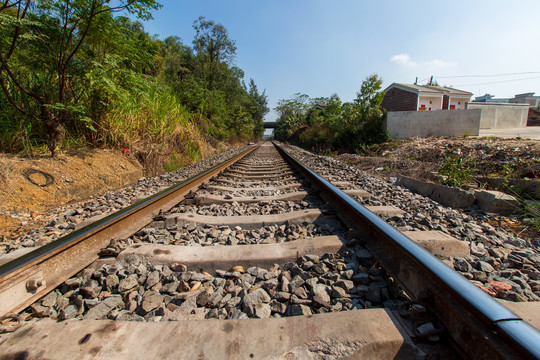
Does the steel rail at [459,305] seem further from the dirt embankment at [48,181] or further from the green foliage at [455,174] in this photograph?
the dirt embankment at [48,181]

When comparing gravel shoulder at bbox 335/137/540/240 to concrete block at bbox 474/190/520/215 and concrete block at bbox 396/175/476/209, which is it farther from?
concrete block at bbox 396/175/476/209

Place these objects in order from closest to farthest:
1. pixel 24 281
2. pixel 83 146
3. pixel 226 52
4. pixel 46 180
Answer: pixel 24 281 < pixel 46 180 < pixel 83 146 < pixel 226 52

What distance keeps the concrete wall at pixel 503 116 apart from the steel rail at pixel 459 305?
1004 inches

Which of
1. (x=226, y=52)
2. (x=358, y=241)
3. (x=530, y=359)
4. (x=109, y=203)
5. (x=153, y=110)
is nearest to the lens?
(x=530, y=359)

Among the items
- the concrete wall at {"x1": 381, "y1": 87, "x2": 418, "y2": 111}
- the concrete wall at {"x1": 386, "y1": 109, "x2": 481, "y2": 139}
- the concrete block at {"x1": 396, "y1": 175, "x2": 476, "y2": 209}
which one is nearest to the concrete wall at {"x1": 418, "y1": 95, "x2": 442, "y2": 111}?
the concrete wall at {"x1": 381, "y1": 87, "x2": 418, "y2": 111}

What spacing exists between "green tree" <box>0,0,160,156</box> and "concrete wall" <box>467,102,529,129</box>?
2585 centimetres

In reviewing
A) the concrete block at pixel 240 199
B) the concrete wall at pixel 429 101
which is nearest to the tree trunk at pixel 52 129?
the concrete block at pixel 240 199

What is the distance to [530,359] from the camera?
65 centimetres

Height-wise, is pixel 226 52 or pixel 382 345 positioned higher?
pixel 226 52

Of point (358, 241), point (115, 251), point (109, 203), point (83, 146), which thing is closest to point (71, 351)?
point (115, 251)

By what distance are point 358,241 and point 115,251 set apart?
1562mm

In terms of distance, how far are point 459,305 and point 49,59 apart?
5.26m

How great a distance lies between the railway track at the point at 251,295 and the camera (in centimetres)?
84

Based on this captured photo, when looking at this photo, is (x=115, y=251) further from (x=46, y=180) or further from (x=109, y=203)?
(x=46, y=180)
